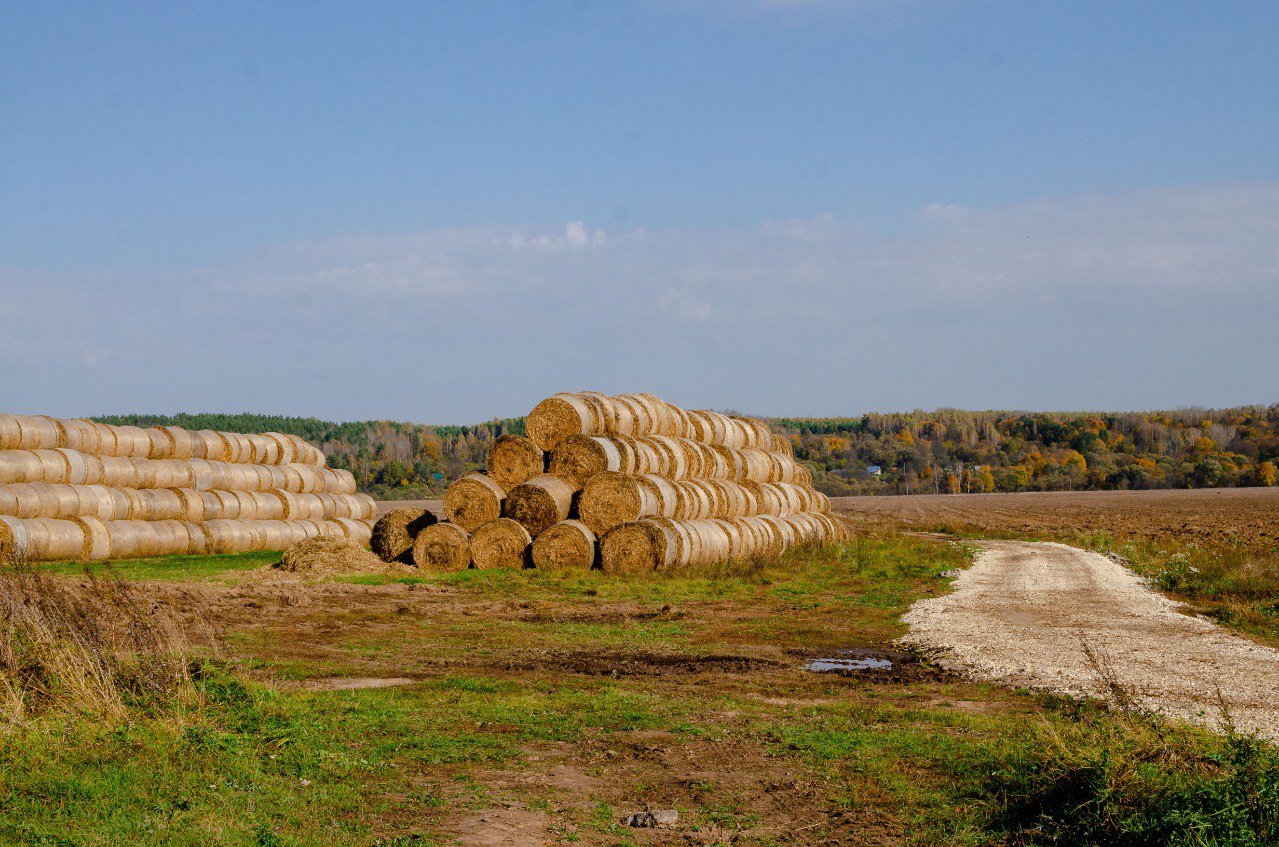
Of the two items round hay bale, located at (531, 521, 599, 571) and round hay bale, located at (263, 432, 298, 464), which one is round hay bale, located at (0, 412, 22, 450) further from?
round hay bale, located at (531, 521, 599, 571)

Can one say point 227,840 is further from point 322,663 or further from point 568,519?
point 568,519

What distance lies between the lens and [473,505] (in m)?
24.8

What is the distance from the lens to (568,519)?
2461 centimetres

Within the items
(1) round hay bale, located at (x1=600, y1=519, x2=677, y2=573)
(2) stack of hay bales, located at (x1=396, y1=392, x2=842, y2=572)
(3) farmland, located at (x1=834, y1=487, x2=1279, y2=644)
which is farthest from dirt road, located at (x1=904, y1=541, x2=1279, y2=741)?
(2) stack of hay bales, located at (x1=396, y1=392, x2=842, y2=572)

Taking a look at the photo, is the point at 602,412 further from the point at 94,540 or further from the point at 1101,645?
the point at 1101,645

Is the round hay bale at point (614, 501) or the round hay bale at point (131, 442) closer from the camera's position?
the round hay bale at point (614, 501)

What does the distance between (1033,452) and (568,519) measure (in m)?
91.6

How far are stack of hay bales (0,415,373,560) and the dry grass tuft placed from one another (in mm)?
12818

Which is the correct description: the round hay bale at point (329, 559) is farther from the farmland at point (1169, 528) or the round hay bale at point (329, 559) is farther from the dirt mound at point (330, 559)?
the farmland at point (1169, 528)

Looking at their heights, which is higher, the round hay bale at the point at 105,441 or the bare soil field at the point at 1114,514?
the round hay bale at the point at 105,441

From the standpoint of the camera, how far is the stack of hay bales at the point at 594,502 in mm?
23766

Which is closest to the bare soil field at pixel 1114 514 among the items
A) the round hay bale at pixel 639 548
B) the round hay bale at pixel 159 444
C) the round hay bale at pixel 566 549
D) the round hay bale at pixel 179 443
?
the round hay bale at pixel 639 548

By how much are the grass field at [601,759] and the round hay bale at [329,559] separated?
9.00 meters

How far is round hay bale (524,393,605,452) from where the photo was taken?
2589cm
